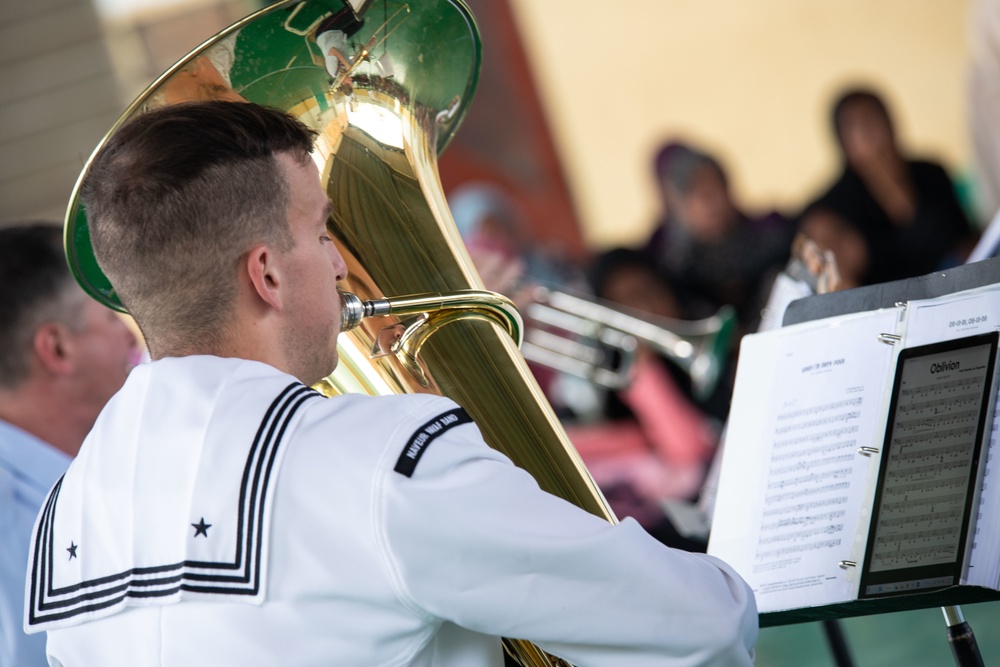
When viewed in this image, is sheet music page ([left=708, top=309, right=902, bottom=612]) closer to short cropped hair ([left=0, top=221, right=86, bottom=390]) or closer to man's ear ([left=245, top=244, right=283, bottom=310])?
man's ear ([left=245, top=244, right=283, bottom=310])

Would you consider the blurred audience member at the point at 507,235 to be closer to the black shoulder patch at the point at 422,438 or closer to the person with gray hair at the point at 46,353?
the person with gray hair at the point at 46,353

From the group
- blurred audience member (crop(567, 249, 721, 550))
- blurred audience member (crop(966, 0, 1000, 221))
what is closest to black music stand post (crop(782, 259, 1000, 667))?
blurred audience member (crop(966, 0, 1000, 221))

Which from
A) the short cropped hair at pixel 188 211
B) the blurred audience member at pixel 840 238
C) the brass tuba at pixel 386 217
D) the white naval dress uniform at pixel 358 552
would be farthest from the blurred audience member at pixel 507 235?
the white naval dress uniform at pixel 358 552

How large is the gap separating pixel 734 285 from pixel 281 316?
17.6 ft

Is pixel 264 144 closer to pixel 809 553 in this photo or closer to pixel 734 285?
Result: pixel 809 553

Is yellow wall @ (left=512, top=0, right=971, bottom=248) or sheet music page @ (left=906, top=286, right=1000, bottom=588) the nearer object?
sheet music page @ (left=906, top=286, right=1000, bottom=588)

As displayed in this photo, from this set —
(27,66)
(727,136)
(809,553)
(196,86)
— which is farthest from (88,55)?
(809,553)

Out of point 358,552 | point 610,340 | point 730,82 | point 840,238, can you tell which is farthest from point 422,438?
point 730,82

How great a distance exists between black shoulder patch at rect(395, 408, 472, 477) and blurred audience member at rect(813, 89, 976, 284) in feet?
17.1

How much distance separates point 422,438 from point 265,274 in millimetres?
319

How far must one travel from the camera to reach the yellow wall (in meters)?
7.70

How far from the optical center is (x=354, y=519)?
1144 millimetres

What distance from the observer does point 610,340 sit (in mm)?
5484

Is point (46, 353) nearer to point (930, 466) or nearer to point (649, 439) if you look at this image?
point (930, 466)
